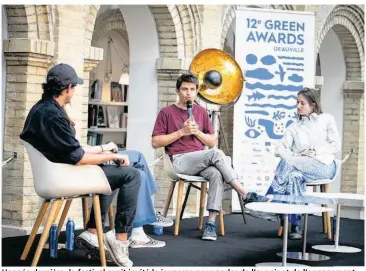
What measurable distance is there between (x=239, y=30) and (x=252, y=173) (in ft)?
4.67

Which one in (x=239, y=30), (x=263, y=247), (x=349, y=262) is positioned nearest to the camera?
(x=349, y=262)

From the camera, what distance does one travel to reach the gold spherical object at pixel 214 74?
7.14m

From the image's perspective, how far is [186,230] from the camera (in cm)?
682

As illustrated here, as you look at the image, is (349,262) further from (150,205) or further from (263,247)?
(150,205)

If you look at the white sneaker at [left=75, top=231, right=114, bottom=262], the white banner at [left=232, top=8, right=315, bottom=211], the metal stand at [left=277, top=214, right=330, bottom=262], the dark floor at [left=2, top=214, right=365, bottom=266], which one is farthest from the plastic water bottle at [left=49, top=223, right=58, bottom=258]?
the white banner at [left=232, top=8, right=315, bottom=211]

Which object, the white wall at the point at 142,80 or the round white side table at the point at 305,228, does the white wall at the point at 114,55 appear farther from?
the round white side table at the point at 305,228

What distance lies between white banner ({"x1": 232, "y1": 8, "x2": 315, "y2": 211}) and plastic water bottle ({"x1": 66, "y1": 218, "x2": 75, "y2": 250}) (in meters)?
2.98

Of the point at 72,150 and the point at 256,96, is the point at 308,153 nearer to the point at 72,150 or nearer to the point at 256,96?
the point at 256,96

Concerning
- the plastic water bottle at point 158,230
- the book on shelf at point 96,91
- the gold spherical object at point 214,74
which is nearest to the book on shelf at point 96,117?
the book on shelf at point 96,91

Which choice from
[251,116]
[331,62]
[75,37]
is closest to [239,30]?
[251,116]

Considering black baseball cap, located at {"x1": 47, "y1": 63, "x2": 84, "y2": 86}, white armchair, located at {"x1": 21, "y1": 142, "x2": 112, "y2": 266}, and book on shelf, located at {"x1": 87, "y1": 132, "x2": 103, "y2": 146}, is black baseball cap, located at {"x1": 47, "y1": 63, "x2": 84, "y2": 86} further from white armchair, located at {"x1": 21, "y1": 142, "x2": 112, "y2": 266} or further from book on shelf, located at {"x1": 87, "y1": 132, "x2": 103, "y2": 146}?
book on shelf, located at {"x1": 87, "y1": 132, "x2": 103, "y2": 146}

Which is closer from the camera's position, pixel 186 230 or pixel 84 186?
pixel 84 186

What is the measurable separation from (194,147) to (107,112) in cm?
442

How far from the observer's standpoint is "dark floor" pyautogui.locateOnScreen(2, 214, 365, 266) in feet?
17.1
